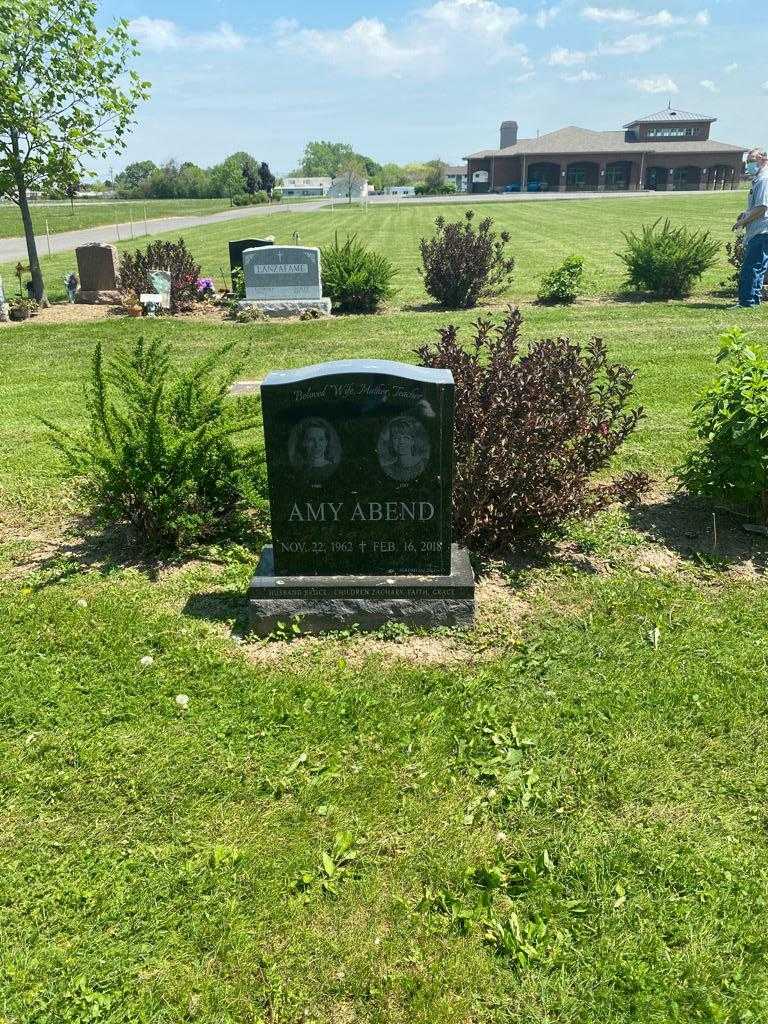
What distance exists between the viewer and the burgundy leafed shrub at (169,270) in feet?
51.6

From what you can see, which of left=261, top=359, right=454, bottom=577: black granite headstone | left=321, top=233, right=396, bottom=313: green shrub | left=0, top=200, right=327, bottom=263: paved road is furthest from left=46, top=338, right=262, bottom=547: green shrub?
left=0, top=200, right=327, bottom=263: paved road

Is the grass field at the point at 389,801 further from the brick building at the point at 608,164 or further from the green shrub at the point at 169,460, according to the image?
the brick building at the point at 608,164

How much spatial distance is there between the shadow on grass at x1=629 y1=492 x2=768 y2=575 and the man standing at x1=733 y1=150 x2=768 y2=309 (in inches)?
353

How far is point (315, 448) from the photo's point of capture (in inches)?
170

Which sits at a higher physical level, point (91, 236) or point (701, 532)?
point (91, 236)

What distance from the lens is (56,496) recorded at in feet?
22.1

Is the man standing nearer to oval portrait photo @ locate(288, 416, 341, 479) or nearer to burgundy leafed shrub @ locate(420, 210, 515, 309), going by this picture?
burgundy leafed shrub @ locate(420, 210, 515, 309)

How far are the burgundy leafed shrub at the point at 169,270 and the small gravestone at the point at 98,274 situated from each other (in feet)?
1.49

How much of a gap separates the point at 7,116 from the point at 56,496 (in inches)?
453

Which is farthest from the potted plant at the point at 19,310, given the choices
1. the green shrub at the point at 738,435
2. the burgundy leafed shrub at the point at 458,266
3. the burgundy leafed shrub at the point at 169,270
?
the green shrub at the point at 738,435

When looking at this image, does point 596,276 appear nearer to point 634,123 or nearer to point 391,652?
point 391,652

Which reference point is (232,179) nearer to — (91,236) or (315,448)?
(91,236)

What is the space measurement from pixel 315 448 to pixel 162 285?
40.0ft

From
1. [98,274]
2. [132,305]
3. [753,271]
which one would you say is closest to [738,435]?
[753,271]
